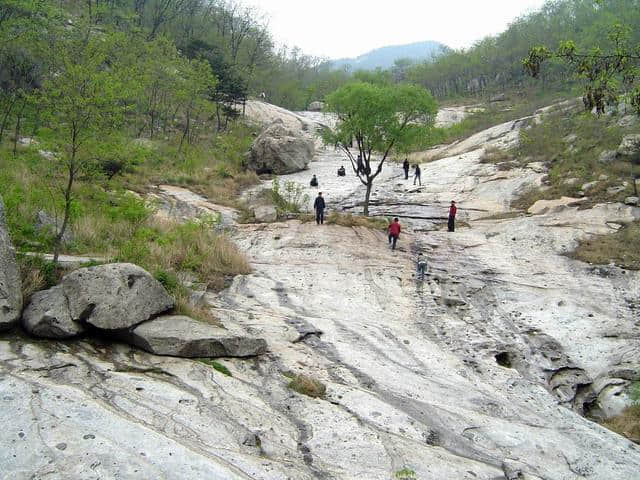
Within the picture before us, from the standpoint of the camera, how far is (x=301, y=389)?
24.2 ft

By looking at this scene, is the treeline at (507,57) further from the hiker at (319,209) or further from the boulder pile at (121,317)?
the boulder pile at (121,317)

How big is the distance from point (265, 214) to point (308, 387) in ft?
46.6

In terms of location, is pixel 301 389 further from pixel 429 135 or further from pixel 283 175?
pixel 283 175

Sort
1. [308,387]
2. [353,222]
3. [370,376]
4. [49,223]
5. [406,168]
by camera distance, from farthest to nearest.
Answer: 1. [406,168]
2. [353,222]
3. [49,223]
4. [370,376]
5. [308,387]

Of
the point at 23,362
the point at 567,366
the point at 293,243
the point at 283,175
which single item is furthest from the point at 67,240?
the point at 283,175

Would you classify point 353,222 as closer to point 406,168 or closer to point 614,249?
point 614,249

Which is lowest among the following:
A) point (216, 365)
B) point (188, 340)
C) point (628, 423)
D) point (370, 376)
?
point (628, 423)

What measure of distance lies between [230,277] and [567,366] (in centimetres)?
847

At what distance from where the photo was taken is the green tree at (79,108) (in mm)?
8875

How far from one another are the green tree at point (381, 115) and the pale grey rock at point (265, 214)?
438 cm

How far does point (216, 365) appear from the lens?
7586 mm

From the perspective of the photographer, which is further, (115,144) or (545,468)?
(115,144)

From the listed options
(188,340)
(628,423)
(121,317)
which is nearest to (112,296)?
(121,317)

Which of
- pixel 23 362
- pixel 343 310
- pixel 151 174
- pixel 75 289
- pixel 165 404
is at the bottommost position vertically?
pixel 343 310
